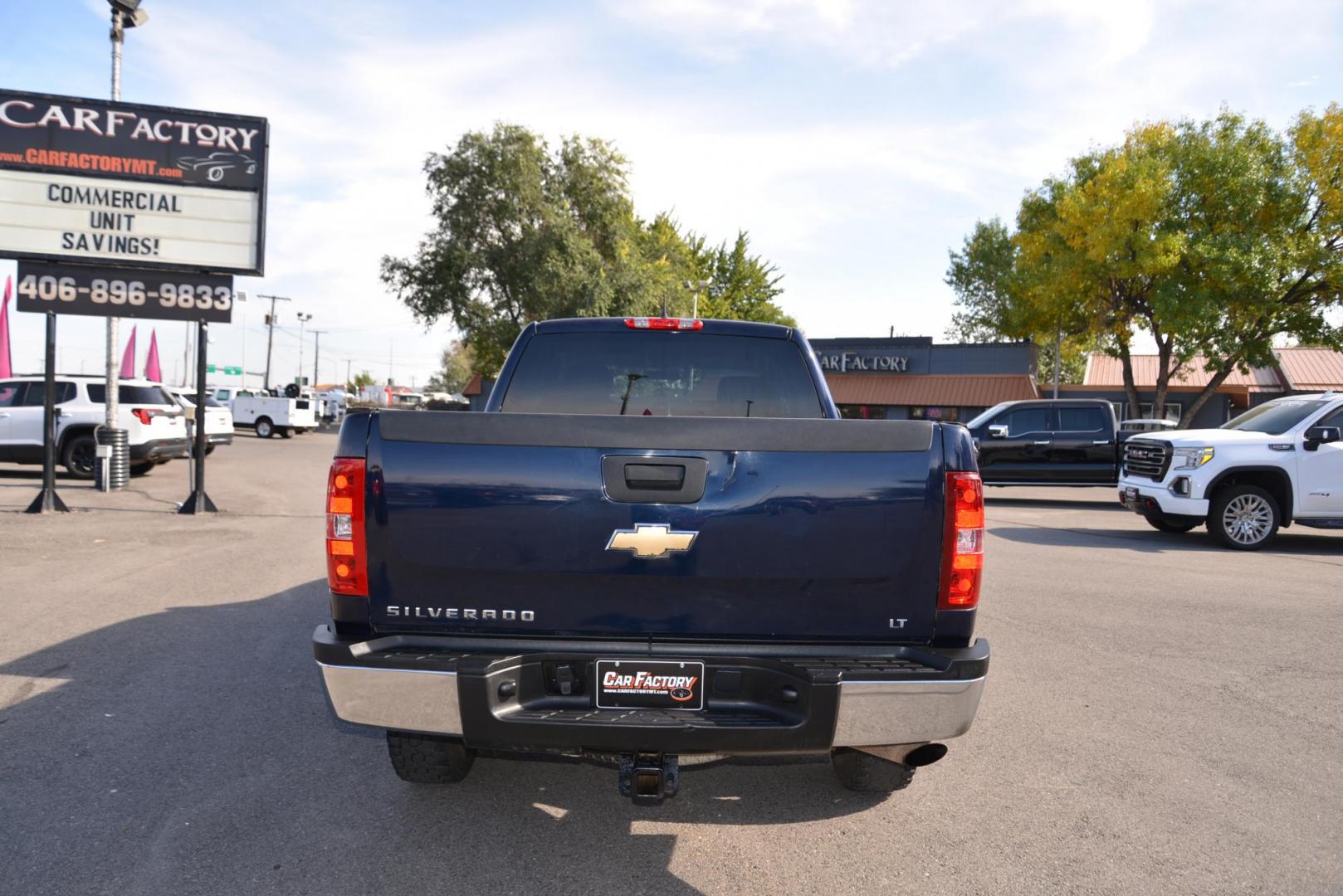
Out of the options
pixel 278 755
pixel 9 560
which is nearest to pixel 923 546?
pixel 278 755

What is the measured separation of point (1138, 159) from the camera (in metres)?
29.4

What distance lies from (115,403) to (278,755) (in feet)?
42.3

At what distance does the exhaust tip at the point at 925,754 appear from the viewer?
3.26 m

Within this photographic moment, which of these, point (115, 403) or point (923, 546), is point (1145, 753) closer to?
point (923, 546)

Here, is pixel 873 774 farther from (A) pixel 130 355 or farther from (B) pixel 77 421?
(A) pixel 130 355

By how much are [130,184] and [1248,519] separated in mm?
15310

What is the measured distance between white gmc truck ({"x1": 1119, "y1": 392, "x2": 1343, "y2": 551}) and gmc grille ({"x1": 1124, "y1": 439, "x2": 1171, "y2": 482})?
0.06 feet

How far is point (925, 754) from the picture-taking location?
10.8 feet

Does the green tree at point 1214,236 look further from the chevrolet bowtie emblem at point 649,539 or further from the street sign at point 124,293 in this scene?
the chevrolet bowtie emblem at point 649,539

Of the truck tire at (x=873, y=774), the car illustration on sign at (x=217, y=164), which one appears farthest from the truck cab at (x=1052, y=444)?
the truck tire at (x=873, y=774)

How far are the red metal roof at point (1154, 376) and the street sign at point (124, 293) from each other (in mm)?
35829

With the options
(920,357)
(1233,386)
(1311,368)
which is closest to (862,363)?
(920,357)

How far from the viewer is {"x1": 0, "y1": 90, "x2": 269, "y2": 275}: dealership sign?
40.9 ft

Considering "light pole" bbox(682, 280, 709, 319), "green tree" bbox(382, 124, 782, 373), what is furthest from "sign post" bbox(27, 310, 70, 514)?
"light pole" bbox(682, 280, 709, 319)
